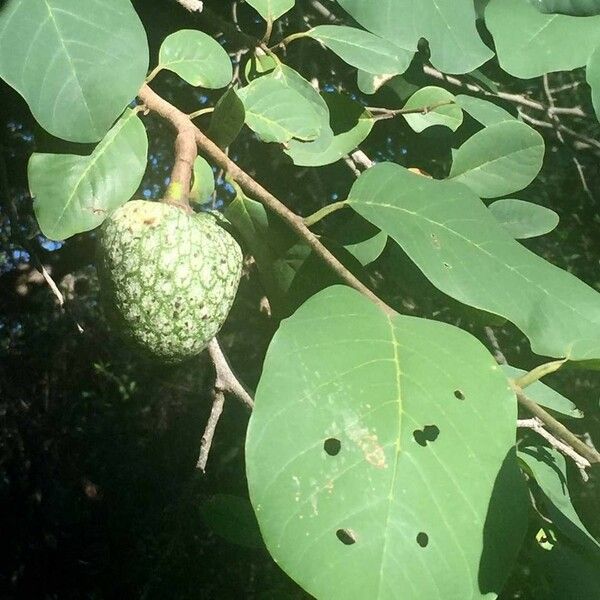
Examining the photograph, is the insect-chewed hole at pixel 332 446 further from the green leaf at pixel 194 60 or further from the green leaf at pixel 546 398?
the green leaf at pixel 194 60

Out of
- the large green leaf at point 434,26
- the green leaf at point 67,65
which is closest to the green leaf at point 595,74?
the large green leaf at point 434,26

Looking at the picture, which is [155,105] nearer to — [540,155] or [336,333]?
[336,333]

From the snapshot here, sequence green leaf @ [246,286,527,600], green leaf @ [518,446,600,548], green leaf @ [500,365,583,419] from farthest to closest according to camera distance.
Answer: green leaf @ [500,365,583,419] < green leaf @ [518,446,600,548] < green leaf @ [246,286,527,600]

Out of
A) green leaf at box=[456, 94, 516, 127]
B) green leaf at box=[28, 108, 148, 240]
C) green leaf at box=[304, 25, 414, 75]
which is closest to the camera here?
green leaf at box=[28, 108, 148, 240]

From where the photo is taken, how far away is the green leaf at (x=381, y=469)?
712mm

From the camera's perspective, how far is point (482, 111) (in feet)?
4.80

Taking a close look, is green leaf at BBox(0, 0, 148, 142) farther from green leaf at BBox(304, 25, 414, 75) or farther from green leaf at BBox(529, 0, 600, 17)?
green leaf at BBox(529, 0, 600, 17)

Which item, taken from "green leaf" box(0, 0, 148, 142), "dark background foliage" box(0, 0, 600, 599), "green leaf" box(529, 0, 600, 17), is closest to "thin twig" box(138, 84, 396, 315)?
"green leaf" box(0, 0, 148, 142)

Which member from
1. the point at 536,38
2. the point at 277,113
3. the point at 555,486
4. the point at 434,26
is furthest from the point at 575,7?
the point at 555,486

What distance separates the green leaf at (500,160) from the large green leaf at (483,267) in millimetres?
289

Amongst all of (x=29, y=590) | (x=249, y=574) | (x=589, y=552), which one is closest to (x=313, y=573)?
(x=589, y=552)

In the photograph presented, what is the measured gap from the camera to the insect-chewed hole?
761mm

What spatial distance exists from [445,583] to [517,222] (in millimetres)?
836

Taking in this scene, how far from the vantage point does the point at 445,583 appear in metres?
0.72
